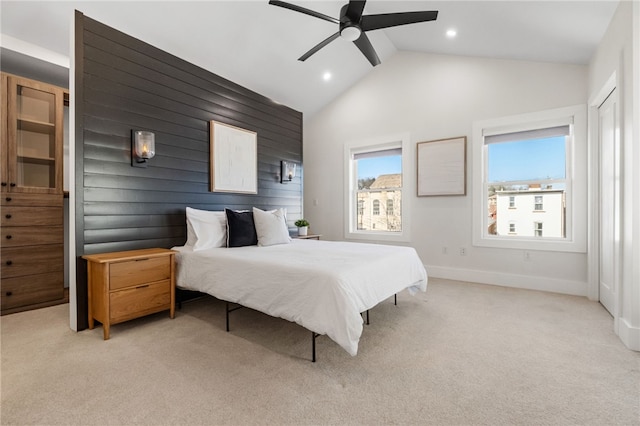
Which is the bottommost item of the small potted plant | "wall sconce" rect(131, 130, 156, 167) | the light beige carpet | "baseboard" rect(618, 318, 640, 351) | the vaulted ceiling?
the light beige carpet

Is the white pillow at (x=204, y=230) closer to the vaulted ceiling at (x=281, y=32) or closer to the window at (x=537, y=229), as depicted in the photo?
the vaulted ceiling at (x=281, y=32)

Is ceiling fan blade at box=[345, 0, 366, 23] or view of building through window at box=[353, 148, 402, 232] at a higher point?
ceiling fan blade at box=[345, 0, 366, 23]

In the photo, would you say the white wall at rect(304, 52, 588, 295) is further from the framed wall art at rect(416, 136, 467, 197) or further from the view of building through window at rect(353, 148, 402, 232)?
the view of building through window at rect(353, 148, 402, 232)

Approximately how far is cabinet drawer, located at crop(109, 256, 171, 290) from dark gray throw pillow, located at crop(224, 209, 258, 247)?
0.67 metres

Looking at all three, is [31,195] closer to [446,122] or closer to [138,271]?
[138,271]

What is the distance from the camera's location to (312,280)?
199 cm

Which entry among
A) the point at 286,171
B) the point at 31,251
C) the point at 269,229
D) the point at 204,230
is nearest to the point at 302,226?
the point at 286,171

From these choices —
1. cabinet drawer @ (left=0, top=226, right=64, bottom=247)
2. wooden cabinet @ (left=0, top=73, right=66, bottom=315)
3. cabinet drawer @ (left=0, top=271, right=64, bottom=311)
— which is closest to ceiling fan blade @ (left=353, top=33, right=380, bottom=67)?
wooden cabinet @ (left=0, top=73, right=66, bottom=315)

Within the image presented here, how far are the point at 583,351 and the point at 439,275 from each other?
2.34m

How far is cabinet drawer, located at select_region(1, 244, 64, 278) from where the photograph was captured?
2.87 meters

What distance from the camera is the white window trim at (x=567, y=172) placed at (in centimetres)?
352

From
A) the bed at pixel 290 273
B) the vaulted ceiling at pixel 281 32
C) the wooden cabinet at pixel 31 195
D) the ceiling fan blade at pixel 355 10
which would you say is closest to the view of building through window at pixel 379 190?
the vaulted ceiling at pixel 281 32

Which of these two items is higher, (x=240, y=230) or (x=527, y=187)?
(x=527, y=187)

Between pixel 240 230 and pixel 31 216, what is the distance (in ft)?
6.75
